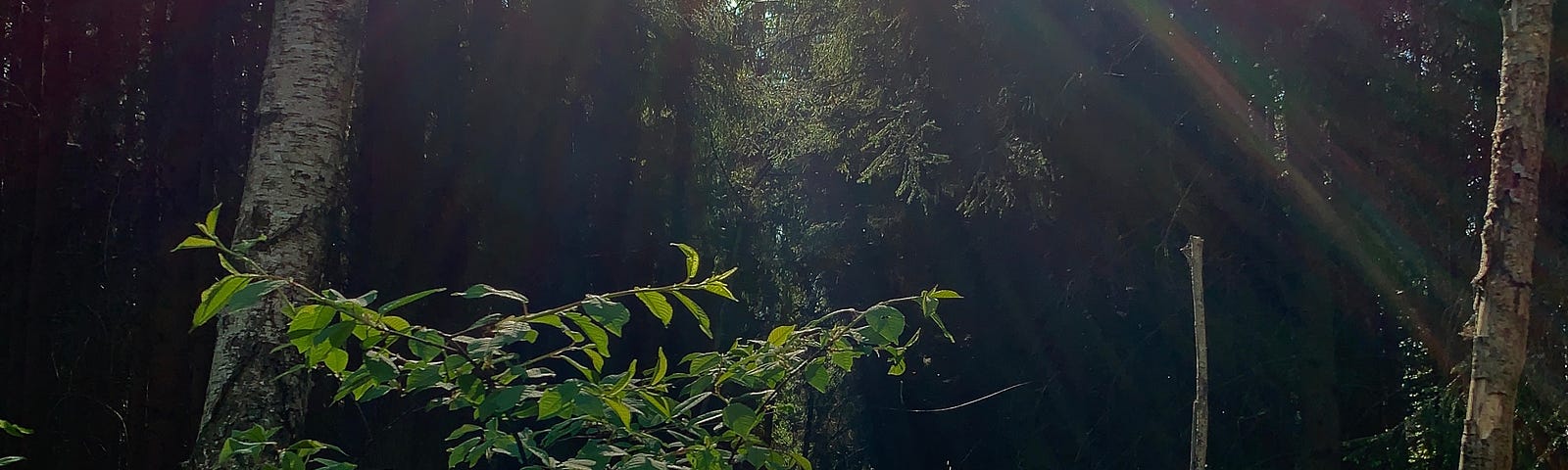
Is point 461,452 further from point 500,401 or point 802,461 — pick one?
point 802,461

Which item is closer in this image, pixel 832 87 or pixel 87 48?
pixel 87 48

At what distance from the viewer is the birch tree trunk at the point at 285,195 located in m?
2.09

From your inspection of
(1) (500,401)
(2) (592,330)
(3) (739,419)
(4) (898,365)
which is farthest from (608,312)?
(4) (898,365)

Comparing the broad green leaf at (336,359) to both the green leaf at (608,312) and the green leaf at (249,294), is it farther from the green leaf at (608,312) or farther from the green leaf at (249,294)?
the green leaf at (608,312)

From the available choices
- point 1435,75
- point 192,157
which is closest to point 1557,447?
point 1435,75

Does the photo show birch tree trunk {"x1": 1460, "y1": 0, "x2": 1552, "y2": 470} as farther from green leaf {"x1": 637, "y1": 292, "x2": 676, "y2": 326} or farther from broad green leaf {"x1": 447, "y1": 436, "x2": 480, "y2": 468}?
broad green leaf {"x1": 447, "y1": 436, "x2": 480, "y2": 468}

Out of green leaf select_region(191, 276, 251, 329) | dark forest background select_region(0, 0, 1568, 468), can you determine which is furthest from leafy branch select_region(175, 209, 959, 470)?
dark forest background select_region(0, 0, 1568, 468)

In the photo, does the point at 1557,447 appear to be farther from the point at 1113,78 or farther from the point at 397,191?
the point at 397,191

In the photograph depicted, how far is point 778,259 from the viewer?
7371 mm

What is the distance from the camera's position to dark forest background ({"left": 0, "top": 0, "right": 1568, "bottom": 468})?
3740mm

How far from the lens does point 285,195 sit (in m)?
2.14

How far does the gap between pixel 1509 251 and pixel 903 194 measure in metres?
5.04

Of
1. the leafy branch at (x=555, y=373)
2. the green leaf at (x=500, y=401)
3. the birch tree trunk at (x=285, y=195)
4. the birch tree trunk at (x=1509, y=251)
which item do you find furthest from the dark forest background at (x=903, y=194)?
the green leaf at (x=500, y=401)

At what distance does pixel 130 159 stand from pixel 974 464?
5135 mm
